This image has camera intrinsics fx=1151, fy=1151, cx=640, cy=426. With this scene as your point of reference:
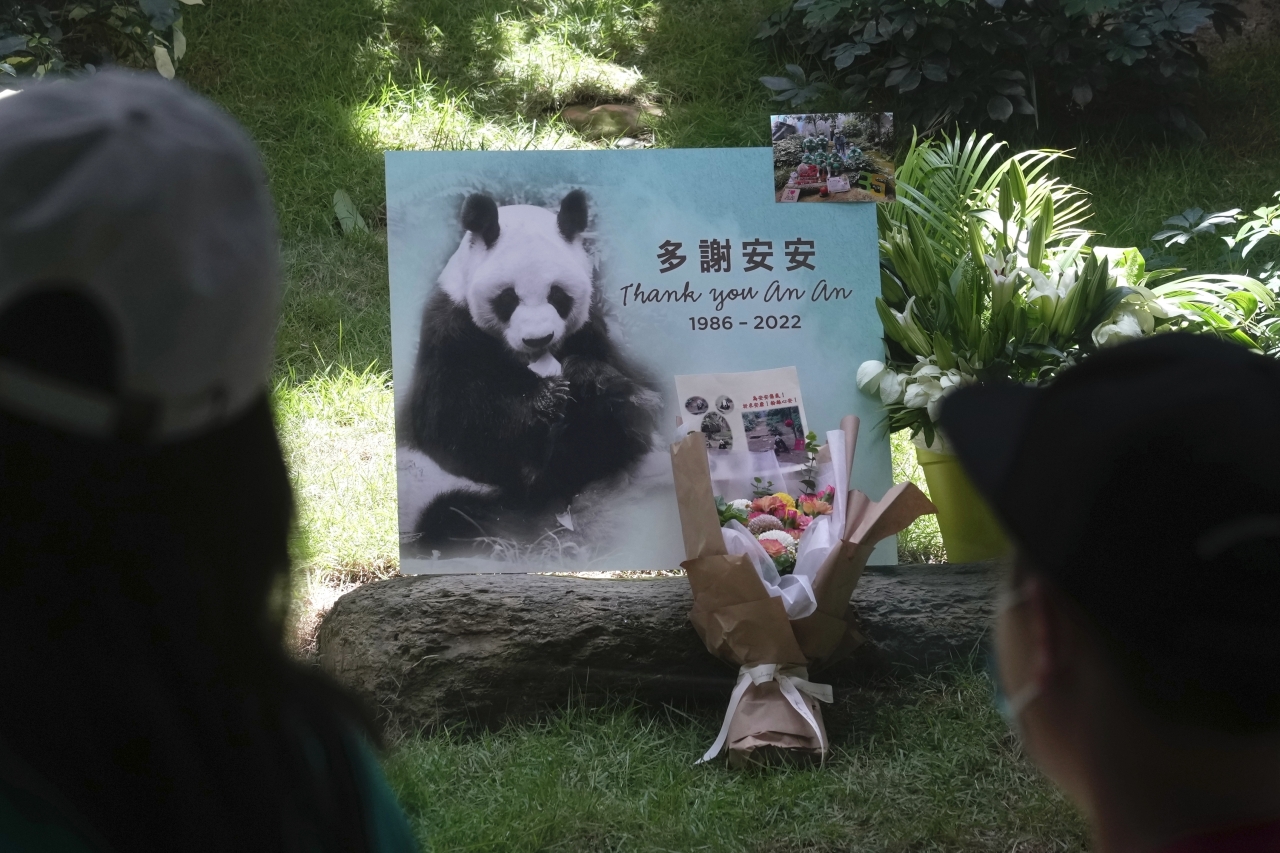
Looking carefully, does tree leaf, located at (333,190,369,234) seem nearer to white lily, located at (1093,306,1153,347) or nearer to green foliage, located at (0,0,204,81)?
green foliage, located at (0,0,204,81)

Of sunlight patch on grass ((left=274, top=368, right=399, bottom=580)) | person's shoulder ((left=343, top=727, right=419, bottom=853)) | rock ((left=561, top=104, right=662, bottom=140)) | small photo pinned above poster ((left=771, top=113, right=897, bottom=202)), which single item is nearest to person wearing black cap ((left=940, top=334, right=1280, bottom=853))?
person's shoulder ((left=343, top=727, right=419, bottom=853))

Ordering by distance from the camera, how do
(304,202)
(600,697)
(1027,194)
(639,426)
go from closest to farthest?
(600,697)
(639,426)
(1027,194)
(304,202)

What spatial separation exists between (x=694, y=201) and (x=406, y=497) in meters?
1.05

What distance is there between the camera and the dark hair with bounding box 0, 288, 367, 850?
24.5 inches

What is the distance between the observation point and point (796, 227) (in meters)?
2.98

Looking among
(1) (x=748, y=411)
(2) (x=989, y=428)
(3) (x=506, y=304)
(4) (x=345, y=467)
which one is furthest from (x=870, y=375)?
(2) (x=989, y=428)

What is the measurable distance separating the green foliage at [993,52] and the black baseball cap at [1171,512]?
141 inches

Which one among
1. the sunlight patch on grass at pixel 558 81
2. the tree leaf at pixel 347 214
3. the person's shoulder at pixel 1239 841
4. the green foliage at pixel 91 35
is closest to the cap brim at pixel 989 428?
the person's shoulder at pixel 1239 841

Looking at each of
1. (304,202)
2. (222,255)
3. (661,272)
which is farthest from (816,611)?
(304,202)

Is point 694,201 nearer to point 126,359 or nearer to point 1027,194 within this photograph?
point 1027,194

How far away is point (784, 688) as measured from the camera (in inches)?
96.7

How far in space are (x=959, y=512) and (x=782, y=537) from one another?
0.57 metres

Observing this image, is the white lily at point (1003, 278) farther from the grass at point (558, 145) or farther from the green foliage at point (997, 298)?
the grass at point (558, 145)

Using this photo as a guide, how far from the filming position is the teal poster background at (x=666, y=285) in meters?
2.83
